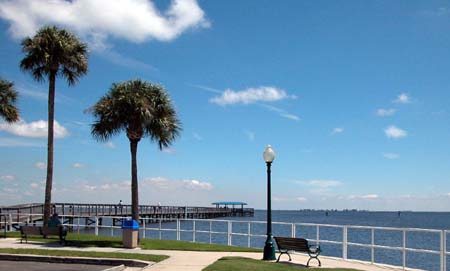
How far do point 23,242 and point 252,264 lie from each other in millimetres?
12429

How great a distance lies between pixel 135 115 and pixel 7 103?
34.8 feet

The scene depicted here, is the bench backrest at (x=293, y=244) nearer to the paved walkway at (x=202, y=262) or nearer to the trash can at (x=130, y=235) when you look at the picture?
the paved walkway at (x=202, y=262)

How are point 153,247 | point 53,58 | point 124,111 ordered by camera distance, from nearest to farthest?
point 153,247 < point 124,111 < point 53,58

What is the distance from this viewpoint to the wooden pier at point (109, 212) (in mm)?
49719

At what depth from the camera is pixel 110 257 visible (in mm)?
18391

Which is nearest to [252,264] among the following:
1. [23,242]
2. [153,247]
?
[153,247]

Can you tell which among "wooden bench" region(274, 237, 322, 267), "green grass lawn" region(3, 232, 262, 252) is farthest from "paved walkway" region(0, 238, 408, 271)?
"green grass lawn" region(3, 232, 262, 252)

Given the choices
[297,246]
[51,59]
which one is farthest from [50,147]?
[297,246]

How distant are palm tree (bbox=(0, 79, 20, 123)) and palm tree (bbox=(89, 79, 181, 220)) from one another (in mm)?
8189

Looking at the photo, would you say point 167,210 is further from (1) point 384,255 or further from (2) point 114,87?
(2) point 114,87

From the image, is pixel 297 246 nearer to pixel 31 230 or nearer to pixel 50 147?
pixel 31 230

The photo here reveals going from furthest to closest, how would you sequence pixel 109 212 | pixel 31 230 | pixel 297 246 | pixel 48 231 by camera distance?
pixel 109 212, pixel 31 230, pixel 48 231, pixel 297 246

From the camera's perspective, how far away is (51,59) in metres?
28.2

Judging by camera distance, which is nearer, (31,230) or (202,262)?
(202,262)
